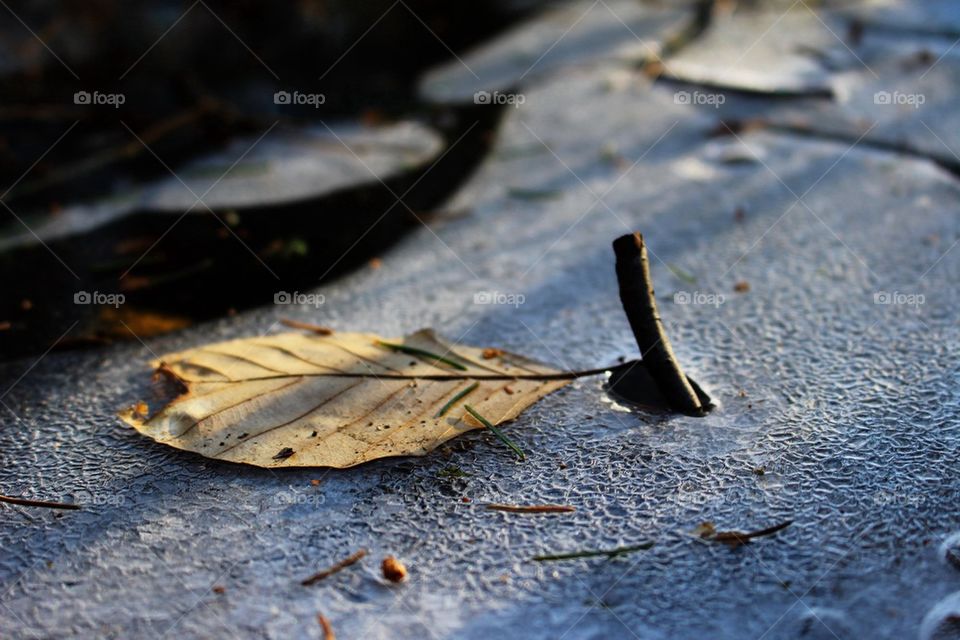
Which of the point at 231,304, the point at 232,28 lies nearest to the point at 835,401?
the point at 231,304

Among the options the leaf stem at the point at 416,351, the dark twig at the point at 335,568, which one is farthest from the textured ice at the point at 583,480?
the leaf stem at the point at 416,351

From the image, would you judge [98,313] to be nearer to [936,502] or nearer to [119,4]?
[936,502]

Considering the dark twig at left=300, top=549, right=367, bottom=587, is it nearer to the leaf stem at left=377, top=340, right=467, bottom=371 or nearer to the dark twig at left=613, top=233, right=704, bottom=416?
the leaf stem at left=377, top=340, right=467, bottom=371

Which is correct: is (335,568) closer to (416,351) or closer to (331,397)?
(331,397)

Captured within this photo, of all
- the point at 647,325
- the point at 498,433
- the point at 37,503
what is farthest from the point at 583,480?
the point at 37,503

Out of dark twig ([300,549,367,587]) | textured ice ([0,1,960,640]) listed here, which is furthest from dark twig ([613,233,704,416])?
dark twig ([300,549,367,587])
